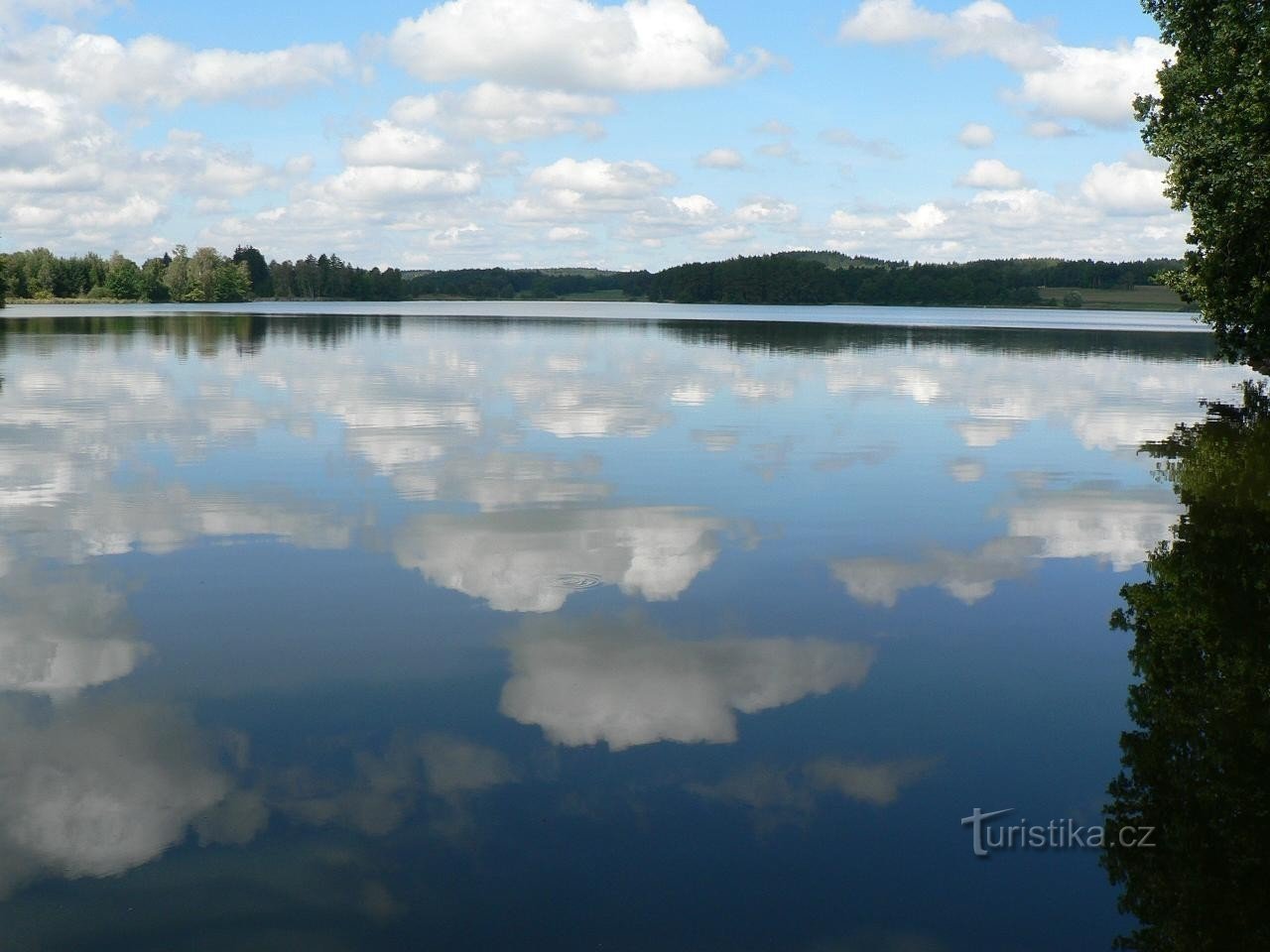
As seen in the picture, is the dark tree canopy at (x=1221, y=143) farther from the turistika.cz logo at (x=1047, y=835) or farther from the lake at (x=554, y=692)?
the turistika.cz logo at (x=1047, y=835)

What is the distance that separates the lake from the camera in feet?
21.0

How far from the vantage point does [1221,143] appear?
25.6 meters

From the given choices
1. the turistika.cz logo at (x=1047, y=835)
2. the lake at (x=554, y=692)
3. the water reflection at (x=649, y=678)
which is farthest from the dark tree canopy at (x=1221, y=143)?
the turistika.cz logo at (x=1047, y=835)

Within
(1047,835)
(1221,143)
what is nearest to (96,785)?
(1047,835)

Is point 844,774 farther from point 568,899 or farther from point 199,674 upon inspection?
point 199,674

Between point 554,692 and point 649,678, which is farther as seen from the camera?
point 649,678

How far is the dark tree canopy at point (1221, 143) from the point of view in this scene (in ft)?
83.1

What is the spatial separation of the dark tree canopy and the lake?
7.65 metres

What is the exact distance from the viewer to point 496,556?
13.9 meters

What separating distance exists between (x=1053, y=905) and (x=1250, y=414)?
28.0 metres

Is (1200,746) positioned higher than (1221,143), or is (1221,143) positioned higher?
(1221,143)

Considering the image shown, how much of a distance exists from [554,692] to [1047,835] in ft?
13.0

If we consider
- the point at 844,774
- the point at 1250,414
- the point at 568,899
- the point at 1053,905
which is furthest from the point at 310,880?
the point at 1250,414

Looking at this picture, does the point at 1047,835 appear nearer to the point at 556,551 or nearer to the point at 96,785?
the point at 96,785
